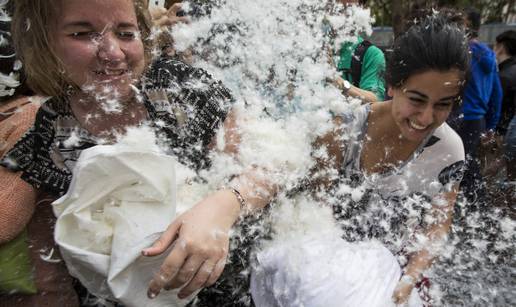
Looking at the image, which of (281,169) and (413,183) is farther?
(413,183)

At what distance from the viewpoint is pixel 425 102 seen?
1.53 meters

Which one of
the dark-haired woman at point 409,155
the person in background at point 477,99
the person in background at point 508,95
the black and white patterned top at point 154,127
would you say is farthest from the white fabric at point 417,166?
the person in background at point 508,95

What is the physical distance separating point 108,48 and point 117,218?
435 mm

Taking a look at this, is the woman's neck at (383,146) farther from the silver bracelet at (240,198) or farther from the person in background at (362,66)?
the silver bracelet at (240,198)

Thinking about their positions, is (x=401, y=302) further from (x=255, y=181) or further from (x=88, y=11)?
(x=88, y=11)

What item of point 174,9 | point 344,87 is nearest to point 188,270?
point 344,87

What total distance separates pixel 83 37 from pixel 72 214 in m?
0.45

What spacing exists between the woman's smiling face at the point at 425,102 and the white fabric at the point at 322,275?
1.63 ft

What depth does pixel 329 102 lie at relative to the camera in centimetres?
175

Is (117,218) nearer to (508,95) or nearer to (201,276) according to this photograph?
(201,276)

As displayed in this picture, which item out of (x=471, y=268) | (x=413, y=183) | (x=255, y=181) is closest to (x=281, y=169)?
(x=255, y=181)

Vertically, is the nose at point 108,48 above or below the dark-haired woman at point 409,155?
above

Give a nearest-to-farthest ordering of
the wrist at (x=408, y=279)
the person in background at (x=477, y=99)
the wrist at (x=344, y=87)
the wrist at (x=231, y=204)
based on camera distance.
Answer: the wrist at (x=231, y=204) < the wrist at (x=408, y=279) < the wrist at (x=344, y=87) < the person in background at (x=477, y=99)

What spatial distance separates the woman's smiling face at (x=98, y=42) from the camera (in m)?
1.09
